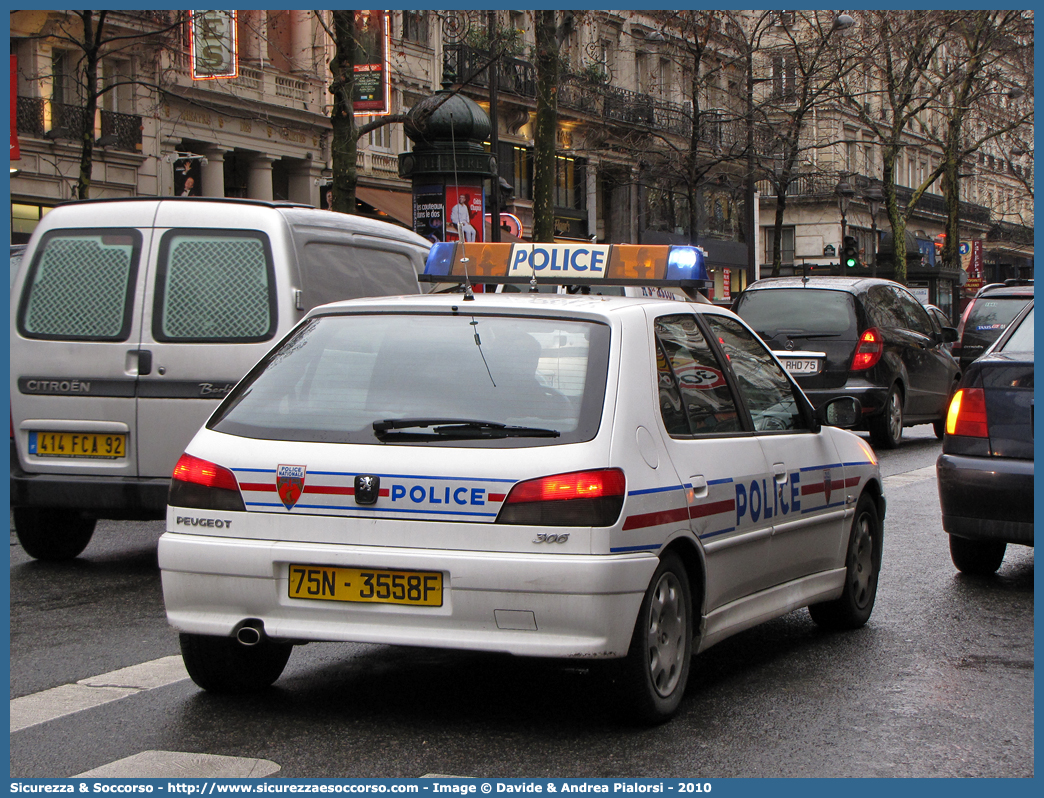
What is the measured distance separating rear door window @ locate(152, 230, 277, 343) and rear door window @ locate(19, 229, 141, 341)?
0.18m

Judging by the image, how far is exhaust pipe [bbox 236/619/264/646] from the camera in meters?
4.92

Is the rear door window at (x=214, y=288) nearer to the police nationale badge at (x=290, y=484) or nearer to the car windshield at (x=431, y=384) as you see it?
the car windshield at (x=431, y=384)

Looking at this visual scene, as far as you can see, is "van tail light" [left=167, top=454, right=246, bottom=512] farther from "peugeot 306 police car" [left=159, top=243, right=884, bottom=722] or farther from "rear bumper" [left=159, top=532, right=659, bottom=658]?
"rear bumper" [left=159, top=532, right=659, bottom=658]

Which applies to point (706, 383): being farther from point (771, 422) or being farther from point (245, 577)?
point (245, 577)

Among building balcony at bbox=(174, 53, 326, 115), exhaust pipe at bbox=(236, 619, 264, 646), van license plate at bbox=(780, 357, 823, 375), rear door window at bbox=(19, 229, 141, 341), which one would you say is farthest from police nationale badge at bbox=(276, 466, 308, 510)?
building balcony at bbox=(174, 53, 326, 115)

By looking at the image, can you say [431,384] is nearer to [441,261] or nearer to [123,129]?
[441,261]

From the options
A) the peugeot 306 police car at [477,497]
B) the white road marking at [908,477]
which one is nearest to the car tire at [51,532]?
the peugeot 306 police car at [477,497]

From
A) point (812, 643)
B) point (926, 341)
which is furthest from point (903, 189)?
point (812, 643)

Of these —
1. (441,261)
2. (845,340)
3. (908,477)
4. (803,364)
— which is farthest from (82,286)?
(845,340)

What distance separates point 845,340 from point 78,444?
9.68m

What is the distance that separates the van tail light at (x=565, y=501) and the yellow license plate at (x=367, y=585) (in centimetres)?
31

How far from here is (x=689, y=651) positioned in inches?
204

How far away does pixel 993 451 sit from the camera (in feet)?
25.7

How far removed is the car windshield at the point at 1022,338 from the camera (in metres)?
7.96
